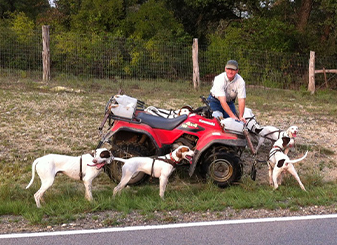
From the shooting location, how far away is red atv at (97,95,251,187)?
24.3ft

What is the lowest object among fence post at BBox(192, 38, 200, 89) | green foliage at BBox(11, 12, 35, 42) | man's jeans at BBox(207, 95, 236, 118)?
man's jeans at BBox(207, 95, 236, 118)

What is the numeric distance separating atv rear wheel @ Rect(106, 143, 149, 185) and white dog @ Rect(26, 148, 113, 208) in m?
0.85

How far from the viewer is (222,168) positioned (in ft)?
24.5

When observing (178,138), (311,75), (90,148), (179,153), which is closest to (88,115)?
(90,148)

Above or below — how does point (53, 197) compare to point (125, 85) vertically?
below

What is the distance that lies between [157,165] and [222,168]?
115cm

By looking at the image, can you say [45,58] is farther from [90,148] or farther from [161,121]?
[161,121]

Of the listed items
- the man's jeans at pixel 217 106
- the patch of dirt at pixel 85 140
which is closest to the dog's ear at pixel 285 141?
the patch of dirt at pixel 85 140

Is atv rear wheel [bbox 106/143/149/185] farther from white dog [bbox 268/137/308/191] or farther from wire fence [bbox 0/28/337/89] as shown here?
wire fence [bbox 0/28/337/89]

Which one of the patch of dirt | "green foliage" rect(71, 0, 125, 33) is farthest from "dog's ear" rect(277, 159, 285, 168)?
"green foliage" rect(71, 0, 125, 33)

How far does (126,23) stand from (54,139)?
637 inches

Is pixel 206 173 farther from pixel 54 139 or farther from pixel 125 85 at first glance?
pixel 125 85

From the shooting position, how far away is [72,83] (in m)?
17.2

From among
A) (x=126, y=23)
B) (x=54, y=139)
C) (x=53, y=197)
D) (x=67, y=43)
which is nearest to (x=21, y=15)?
(x=126, y=23)
